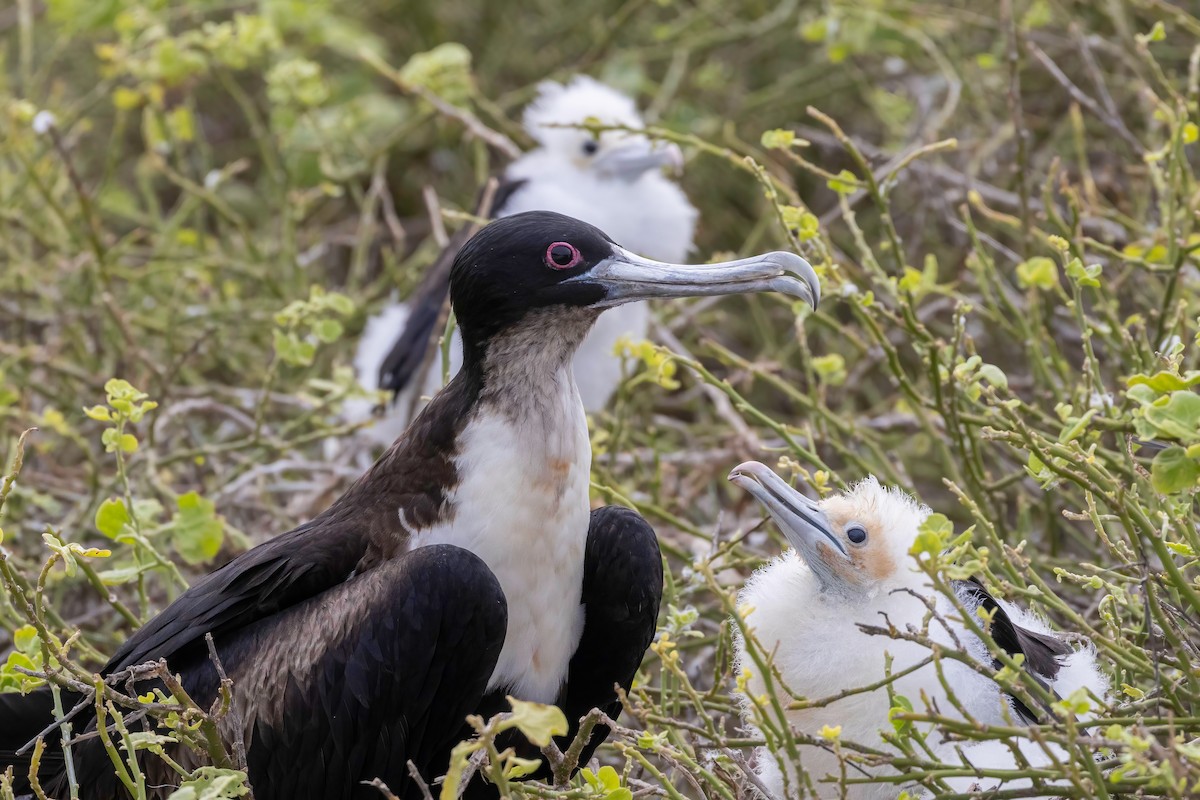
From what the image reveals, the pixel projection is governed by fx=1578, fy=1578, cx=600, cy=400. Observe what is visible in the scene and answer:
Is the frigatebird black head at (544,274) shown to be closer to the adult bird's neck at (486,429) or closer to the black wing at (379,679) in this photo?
the adult bird's neck at (486,429)

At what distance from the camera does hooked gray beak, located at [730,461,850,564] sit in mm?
2566

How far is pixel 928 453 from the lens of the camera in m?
3.97

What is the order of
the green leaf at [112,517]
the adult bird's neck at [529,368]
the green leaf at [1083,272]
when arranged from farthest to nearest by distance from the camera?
the green leaf at [112,517], the adult bird's neck at [529,368], the green leaf at [1083,272]

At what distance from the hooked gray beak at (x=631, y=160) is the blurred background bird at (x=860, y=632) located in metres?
1.90

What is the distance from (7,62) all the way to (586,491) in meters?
4.40

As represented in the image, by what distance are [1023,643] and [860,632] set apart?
259mm

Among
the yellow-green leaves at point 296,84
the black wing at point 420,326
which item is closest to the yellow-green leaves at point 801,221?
the black wing at point 420,326

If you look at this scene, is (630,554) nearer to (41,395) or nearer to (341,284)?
(41,395)

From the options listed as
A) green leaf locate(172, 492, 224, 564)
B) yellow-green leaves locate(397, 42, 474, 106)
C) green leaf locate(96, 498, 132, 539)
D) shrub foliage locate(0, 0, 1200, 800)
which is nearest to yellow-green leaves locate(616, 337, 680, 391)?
A: shrub foliage locate(0, 0, 1200, 800)

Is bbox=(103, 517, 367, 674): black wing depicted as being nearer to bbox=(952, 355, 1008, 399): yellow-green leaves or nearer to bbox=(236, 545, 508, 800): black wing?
bbox=(236, 545, 508, 800): black wing

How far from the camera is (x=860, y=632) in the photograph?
2.54 metres

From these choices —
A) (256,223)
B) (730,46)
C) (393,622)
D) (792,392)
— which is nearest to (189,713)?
(393,622)

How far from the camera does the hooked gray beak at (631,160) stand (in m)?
4.43

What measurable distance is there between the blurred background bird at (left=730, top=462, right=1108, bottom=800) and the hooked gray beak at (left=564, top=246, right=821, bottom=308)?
1.01 feet
